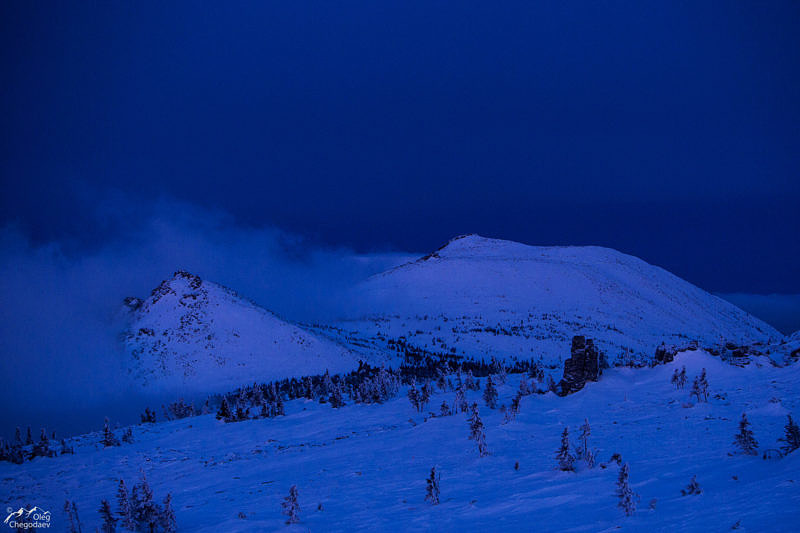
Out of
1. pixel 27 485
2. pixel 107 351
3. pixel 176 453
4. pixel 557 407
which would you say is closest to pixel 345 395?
pixel 176 453

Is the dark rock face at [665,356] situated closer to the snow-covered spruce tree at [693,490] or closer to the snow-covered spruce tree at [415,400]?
the snow-covered spruce tree at [415,400]

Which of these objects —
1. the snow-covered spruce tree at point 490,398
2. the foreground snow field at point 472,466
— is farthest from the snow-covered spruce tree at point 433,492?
the snow-covered spruce tree at point 490,398

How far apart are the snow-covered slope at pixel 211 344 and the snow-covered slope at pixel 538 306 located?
16619 mm

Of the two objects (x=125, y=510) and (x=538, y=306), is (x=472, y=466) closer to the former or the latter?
(x=125, y=510)

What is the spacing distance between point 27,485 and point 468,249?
159 metres

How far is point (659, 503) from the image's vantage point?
13.0 metres

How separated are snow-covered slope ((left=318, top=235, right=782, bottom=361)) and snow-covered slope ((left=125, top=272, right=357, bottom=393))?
16.6 metres

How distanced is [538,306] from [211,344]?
239ft

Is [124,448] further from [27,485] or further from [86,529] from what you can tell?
[86,529]

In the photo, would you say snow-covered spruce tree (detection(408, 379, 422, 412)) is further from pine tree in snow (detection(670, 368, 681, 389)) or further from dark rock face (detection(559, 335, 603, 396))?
pine tree in snow (detection(670, 368, 681, 389))

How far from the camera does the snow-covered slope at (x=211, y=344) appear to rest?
62156 millimetres

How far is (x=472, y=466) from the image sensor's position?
2069cm

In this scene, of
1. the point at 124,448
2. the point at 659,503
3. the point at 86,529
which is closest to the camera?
the point at 659,503

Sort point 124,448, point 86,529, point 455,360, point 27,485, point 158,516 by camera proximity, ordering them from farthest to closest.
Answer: point 455,360
point 124,448
point 27,485
point 86,529
point 158,516
